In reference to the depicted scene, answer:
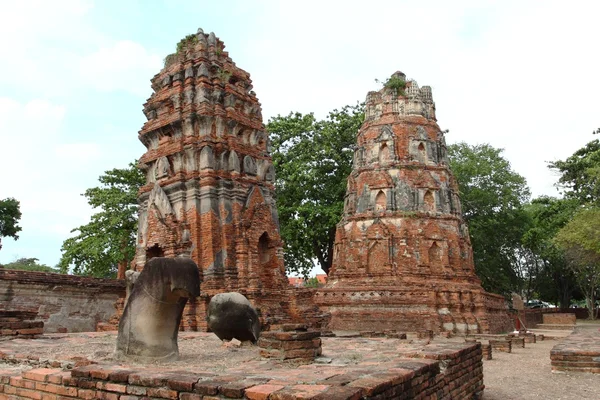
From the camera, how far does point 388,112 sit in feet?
81.0

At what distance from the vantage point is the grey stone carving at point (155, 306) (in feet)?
18.9

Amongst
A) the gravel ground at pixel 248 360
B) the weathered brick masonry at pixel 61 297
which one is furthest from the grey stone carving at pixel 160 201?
the gravel ground at pixel 248 360

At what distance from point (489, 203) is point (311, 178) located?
1286 cm

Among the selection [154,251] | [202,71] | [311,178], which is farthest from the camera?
[311,178]

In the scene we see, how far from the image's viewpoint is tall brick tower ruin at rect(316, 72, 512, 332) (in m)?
20.7

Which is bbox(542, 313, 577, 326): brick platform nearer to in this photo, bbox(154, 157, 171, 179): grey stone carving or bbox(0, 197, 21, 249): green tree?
bbox(154, 157, 171, 179): grey stone carving

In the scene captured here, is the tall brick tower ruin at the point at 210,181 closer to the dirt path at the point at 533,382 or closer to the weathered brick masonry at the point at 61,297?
the weathered brick masonry at the point at 61,297

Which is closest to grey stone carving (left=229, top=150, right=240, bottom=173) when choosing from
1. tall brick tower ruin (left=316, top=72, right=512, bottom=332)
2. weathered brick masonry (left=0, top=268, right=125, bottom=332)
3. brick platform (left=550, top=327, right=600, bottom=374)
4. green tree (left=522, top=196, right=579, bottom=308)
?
weathered brick masonry (left=0, top=268, right=125, bottom=332)

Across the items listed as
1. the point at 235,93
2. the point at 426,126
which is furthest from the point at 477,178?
the point at 235,93

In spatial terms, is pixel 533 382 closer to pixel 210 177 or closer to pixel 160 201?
pixel 210 177

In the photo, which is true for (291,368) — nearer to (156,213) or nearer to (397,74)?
(156,213)

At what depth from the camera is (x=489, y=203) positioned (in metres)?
31.8

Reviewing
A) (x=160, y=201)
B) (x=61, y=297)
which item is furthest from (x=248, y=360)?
(x=61, y=297)

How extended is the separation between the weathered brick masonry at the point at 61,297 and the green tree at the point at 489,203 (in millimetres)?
21614
